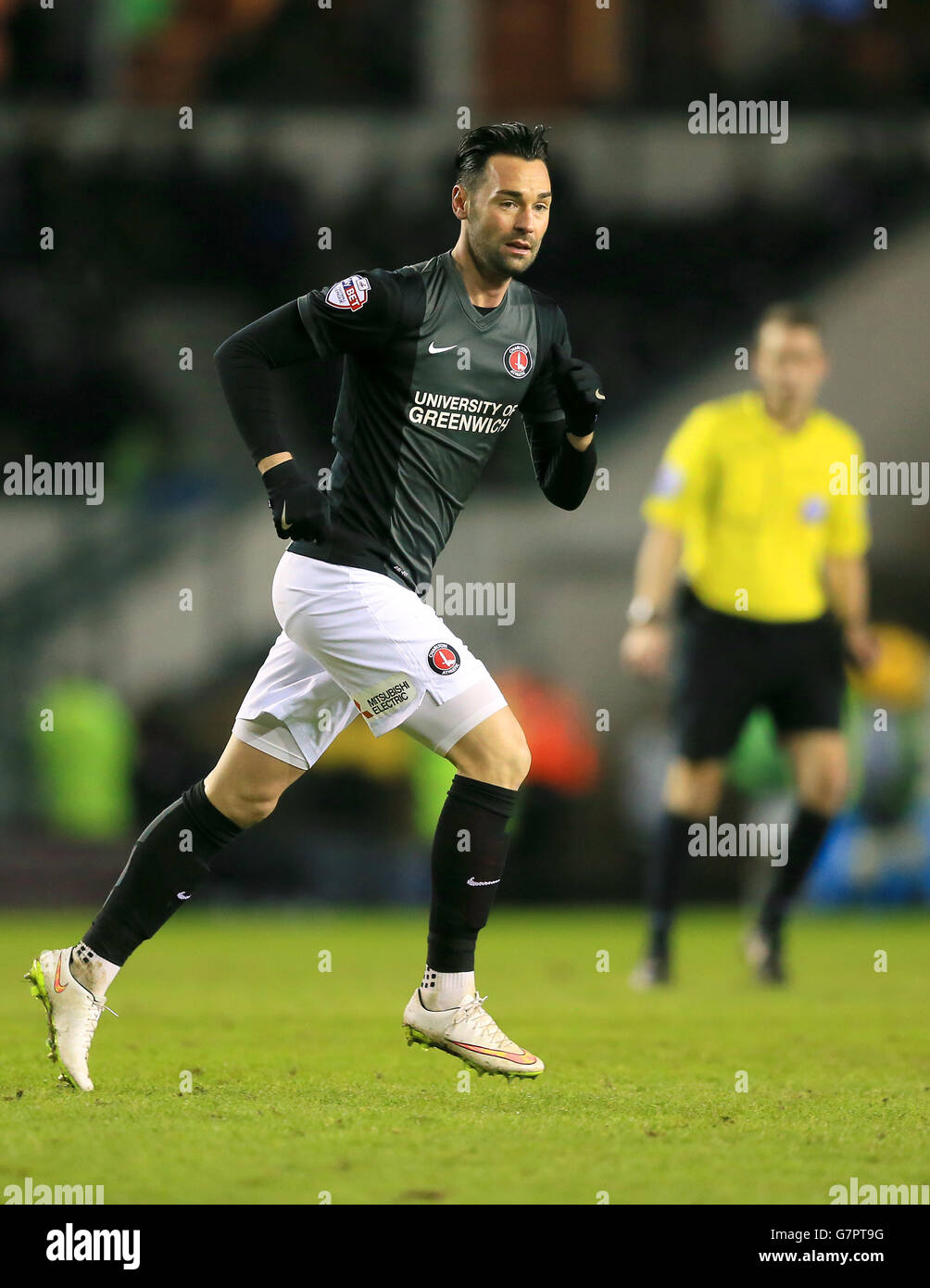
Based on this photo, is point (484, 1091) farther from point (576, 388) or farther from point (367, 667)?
point (576, 388)

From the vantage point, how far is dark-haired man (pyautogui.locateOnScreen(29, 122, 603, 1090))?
4.41 meters

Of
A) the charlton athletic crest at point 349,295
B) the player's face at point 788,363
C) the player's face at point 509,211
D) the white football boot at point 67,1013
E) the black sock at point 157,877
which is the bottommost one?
the white football boot at point 67,1013

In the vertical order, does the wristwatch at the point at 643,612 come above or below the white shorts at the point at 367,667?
above

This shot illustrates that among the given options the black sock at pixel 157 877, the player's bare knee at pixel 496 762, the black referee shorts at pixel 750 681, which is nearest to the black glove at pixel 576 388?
the player's bare knee at pixel 496 762

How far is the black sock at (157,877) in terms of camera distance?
179 inches

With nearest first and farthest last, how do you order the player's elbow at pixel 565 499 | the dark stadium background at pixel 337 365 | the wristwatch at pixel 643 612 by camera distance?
the player's elbow at pixel 565 499, the wristwatch at pixel 643 612, the dark stadium background at pixel 337 365

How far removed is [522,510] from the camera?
14734 mm

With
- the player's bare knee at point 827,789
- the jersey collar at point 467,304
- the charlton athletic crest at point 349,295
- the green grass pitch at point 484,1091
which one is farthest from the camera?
the player's bare knee at point 827,789

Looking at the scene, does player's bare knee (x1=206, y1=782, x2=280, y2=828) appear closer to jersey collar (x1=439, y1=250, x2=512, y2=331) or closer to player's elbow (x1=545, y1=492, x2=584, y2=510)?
player's elbow (x1=545, y1=492, x2=584, y2=510)

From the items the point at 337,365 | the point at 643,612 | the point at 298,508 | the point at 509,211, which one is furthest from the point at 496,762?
the point at 337,365

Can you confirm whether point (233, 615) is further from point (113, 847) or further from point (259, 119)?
point (259, 119)

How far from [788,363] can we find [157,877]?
3.90m

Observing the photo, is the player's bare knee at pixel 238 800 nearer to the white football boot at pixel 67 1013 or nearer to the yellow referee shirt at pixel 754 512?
the white football boot at pixel 67 1013

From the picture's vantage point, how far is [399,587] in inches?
178
